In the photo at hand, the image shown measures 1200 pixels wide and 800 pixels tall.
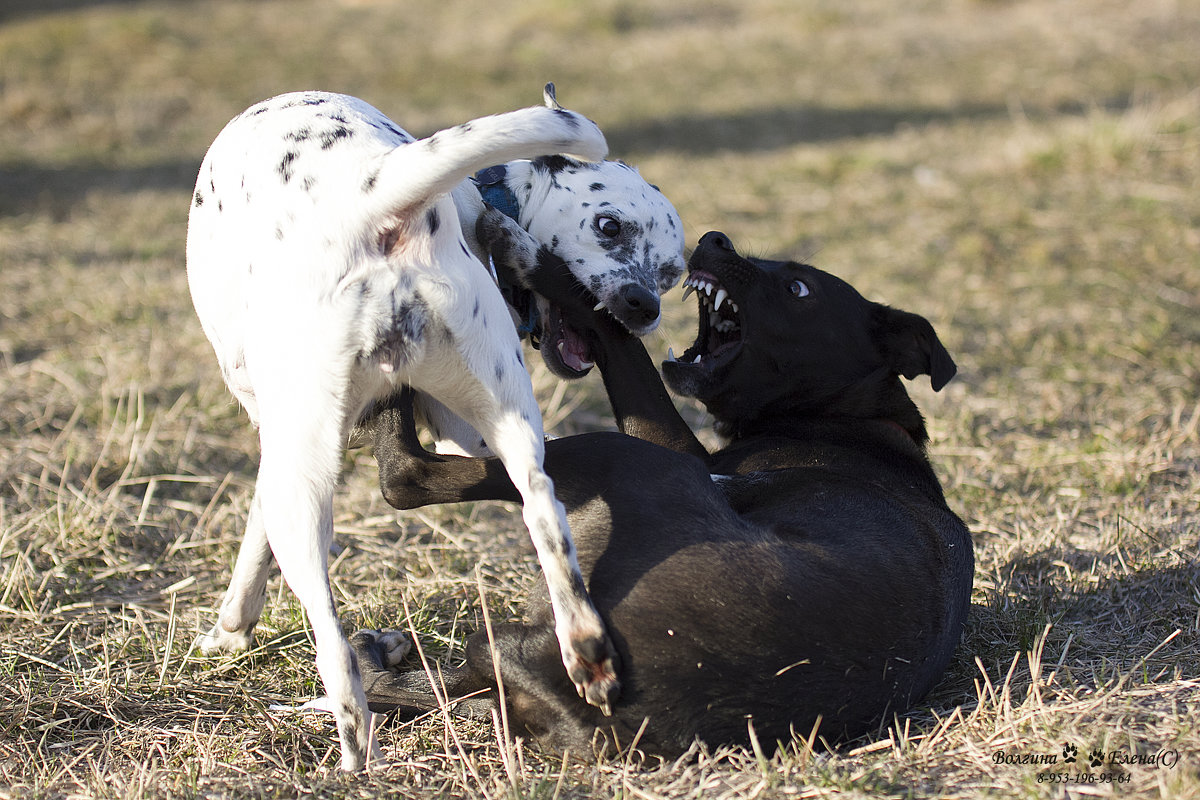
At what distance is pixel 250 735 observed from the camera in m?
2.83

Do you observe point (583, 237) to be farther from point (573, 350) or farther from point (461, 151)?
point (461, 151)

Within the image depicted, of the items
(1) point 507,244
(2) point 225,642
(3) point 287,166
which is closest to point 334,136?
(3) point 287,166

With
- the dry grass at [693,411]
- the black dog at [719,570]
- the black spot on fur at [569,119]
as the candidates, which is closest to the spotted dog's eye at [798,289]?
the black dog at [719,570]

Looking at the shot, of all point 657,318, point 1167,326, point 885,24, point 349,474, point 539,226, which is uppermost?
point 885,24

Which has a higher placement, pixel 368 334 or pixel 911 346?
pixel 368 334

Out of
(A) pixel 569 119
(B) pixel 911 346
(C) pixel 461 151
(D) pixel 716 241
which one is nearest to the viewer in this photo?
(C) pixel 461 151

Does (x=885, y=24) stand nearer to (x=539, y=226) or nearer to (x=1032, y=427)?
(x=1032, y=427)

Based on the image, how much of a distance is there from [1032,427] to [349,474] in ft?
10.1

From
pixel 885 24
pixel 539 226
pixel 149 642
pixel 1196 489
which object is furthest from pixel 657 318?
pixel 885 24

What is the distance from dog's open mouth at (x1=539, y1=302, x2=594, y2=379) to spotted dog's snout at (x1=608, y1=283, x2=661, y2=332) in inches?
7.4

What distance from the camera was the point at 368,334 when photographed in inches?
95.4

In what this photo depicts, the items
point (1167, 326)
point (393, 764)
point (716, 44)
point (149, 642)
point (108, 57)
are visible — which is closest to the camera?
point (393, 764)

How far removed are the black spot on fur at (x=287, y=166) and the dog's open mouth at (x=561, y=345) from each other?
3.39 feet

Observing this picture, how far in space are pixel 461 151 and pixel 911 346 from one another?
1986mm
